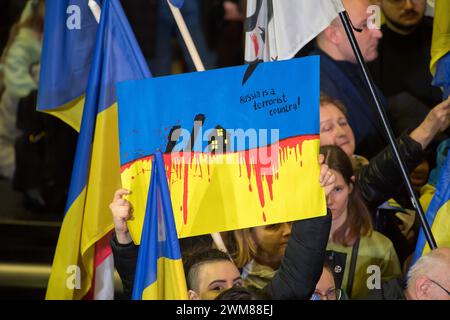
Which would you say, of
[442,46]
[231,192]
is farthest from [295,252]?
[442,46]

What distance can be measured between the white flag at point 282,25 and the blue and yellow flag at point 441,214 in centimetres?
86

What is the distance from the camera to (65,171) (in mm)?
7523

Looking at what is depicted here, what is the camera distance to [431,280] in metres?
4.82

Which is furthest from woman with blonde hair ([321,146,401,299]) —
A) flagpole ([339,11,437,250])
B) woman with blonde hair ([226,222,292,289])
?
flagpole ([339,11,437,250])

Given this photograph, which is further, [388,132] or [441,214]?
[441,214]

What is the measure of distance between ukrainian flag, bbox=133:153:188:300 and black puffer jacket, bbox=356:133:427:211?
1625 mm

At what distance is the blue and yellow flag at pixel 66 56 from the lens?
5.16 m

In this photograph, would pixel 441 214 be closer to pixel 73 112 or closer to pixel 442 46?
pixel 442 46

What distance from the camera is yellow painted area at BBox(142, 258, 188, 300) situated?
4418 millimetres

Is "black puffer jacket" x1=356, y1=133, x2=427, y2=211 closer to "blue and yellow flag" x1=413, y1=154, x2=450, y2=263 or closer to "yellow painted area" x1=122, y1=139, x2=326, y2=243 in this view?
"blue and yellow flag" x1=413, y1=154, x2=450, y2=263

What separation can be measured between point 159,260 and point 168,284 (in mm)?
94

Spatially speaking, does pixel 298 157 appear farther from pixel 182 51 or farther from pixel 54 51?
pixel 182 51

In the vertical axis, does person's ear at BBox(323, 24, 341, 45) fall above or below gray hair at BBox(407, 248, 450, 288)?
above

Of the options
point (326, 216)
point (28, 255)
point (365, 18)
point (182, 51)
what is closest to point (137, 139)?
point (326, 216)
